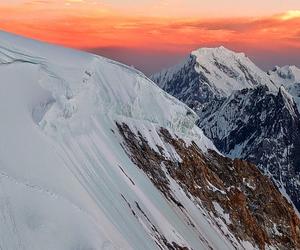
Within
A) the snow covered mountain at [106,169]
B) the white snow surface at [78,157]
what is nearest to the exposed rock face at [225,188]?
the snow covered mountain at [106,169]

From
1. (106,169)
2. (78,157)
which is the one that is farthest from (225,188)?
(78,157)

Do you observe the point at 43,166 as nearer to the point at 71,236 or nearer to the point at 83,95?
the point at 71,236

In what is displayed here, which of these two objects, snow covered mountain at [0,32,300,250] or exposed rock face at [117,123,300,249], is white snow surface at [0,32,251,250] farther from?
exposed rock face at [117,123,300,249]

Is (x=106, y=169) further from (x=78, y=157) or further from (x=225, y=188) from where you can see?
(x=225, y=188)

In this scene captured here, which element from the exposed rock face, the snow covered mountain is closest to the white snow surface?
the snow covered mountain

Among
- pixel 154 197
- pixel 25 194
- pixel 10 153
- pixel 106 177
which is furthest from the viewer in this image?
pixel 154 197

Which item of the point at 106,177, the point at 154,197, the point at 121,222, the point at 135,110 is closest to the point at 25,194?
the point at 121,222

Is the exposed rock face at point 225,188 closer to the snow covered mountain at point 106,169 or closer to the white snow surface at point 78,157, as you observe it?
the snow covered mountain at point 106,169
